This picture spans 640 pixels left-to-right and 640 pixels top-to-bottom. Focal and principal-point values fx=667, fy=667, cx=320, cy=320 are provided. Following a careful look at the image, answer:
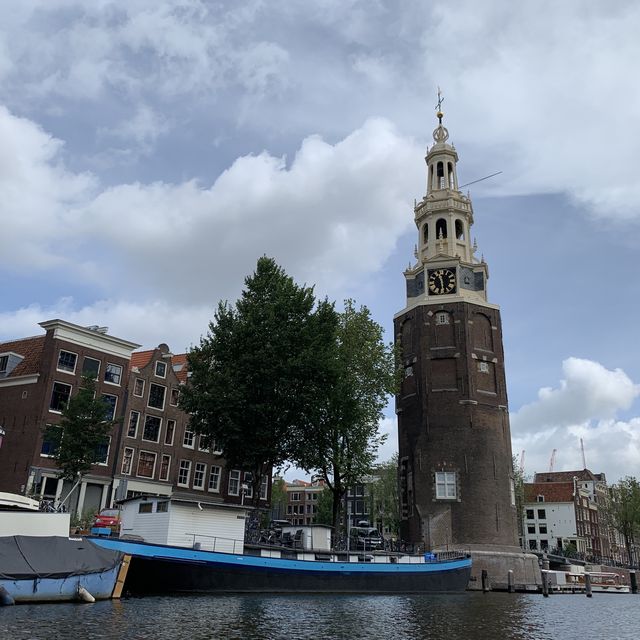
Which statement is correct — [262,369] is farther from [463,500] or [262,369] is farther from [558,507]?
[558,507]

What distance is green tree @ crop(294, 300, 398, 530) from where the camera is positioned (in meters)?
39.6

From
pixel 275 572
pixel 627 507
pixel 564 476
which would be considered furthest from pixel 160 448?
pixel 564 476

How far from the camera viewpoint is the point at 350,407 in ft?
134

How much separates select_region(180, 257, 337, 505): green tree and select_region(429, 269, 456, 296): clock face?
17293 mm

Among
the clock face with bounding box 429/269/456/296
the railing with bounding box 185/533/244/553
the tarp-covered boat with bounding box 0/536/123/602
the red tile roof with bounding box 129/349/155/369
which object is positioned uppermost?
the clock face with bounding box 429/269/456/296

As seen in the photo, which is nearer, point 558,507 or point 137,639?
point 137,639

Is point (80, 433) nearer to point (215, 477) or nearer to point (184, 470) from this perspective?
point (184, 470)

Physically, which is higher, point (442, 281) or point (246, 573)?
point (442, 281)

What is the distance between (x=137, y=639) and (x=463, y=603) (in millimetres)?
20849

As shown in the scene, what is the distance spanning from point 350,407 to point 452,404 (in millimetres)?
12764

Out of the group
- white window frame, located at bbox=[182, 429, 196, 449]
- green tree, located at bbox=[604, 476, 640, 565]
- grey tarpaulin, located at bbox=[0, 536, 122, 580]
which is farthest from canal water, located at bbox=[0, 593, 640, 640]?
green tree, located at bbox=[604, 476, 640, 565]

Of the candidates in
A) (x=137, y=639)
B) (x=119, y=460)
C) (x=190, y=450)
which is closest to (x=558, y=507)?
(x=190, y=450)

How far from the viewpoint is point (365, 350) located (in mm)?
45875

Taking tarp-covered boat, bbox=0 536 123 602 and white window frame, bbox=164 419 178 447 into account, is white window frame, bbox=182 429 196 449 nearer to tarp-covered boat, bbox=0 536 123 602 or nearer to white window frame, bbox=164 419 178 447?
white window frame, bbox=164 419 178 447
